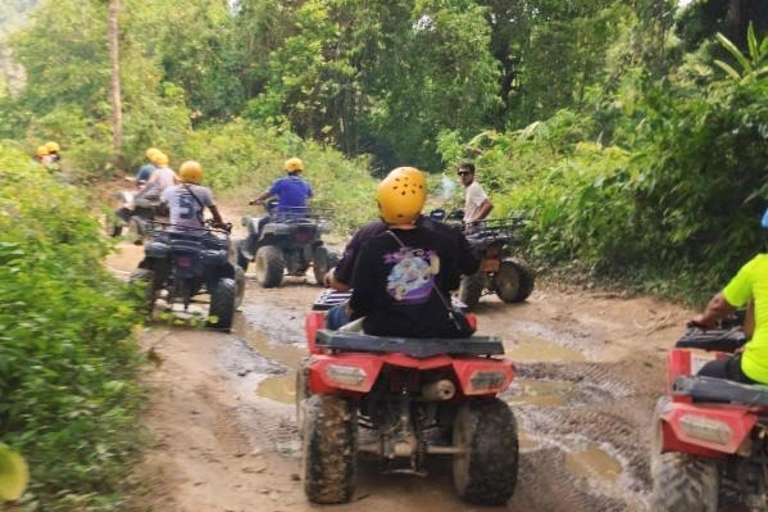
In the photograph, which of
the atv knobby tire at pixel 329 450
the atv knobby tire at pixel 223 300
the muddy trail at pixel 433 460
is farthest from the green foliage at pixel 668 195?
the atv knobby tire at pixel 329 450

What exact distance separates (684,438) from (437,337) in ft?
4.90

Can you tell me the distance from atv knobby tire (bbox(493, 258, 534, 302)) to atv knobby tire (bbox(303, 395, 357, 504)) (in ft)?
22.7

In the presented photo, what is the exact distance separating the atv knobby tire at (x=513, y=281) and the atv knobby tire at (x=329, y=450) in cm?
692

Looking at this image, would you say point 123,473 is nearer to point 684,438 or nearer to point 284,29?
point 684,438

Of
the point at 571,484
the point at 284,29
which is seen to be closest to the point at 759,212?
the point at 571,484

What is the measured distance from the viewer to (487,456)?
4.45m

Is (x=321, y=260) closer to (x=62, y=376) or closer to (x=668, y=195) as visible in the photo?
(x=668, y=195)

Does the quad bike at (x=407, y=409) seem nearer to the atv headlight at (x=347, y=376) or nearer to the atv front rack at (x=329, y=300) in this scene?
the atv headlight at (x=347, y=376)

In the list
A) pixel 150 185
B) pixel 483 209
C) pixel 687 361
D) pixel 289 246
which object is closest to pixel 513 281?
pixel 483 209

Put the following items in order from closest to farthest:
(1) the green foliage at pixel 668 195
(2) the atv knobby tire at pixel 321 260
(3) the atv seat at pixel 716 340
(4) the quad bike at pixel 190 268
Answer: (3) the atv seat at pixel 716 340 → (4) the quad bike at pixel 190 268 → (1) the green foliage at pixel 668 195 → (2) the atv knobby tire at pixel 321 260

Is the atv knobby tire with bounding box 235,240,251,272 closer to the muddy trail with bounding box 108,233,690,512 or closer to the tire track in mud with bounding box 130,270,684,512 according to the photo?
the muddy trail with bounding box 108,233,690,512

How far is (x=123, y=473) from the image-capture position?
434cm

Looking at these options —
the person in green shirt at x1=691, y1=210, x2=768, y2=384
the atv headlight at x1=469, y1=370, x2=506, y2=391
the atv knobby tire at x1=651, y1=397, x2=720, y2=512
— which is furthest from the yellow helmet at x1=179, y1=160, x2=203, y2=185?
the atv knobby tire at x1=651, y1=397, x2=720, y2=512

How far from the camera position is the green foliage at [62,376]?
13.1 ft
